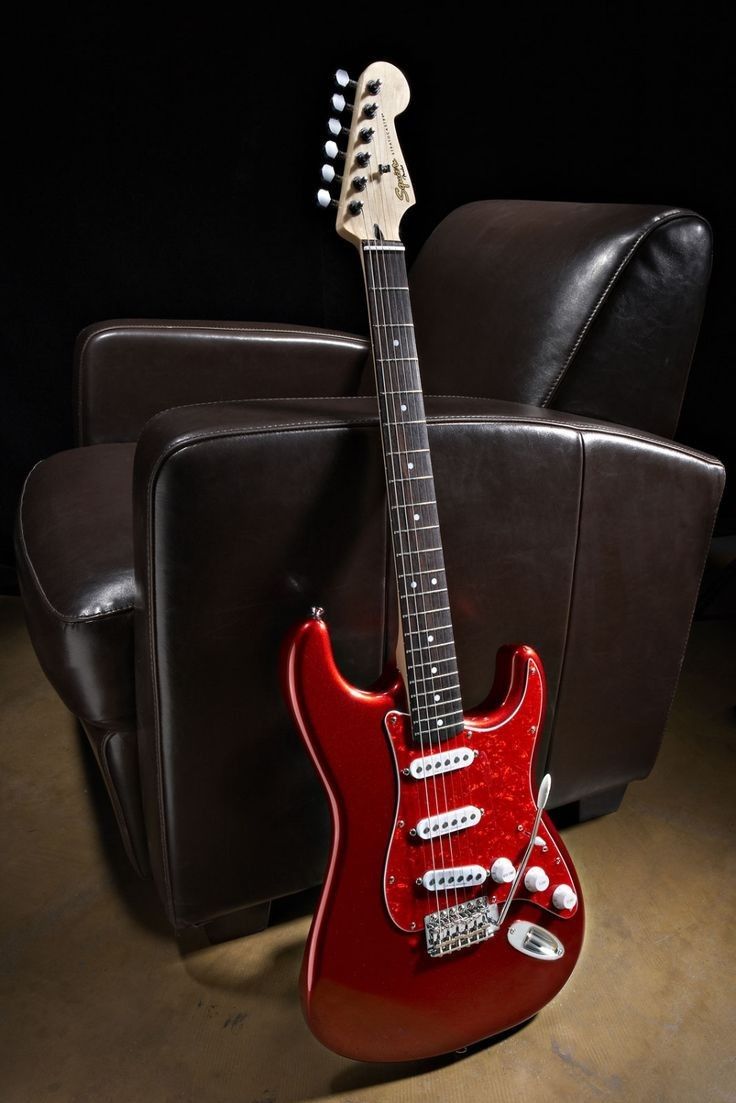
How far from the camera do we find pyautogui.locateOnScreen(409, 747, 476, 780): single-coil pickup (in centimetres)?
81

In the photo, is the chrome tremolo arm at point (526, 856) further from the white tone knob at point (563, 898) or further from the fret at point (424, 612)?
Result: the fret at point (424, 612)

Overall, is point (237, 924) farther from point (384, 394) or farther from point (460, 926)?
point (384, 394)

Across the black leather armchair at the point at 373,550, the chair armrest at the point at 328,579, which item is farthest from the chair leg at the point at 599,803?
the chair armrest at the point at 328,579

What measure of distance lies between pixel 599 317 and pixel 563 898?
68cm

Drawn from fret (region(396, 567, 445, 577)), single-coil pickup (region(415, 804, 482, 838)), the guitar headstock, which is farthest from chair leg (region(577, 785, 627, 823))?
the guitar headstock

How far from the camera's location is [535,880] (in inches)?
34.4

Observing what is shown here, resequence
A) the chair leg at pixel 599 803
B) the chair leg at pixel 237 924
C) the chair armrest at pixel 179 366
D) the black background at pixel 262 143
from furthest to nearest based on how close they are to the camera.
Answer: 1. the black background at pixel 262 143
2. the chair armrest at pixel 179 366
3. the chair leg at pixel 599 803
4. the chair leg at pixel 237 924

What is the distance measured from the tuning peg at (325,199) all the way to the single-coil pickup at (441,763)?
21.6 inches

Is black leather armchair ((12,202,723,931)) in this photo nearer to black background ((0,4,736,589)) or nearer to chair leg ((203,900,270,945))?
chair leg ((203,900,270,945))

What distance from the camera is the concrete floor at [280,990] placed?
2.85 feet

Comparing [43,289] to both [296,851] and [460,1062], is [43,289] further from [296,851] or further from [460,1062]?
[460,1062]

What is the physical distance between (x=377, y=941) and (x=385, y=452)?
0.47m

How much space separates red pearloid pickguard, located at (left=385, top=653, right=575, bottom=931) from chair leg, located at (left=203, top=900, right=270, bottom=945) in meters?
0.28

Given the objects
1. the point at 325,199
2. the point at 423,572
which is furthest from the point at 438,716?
the point at 325,199
